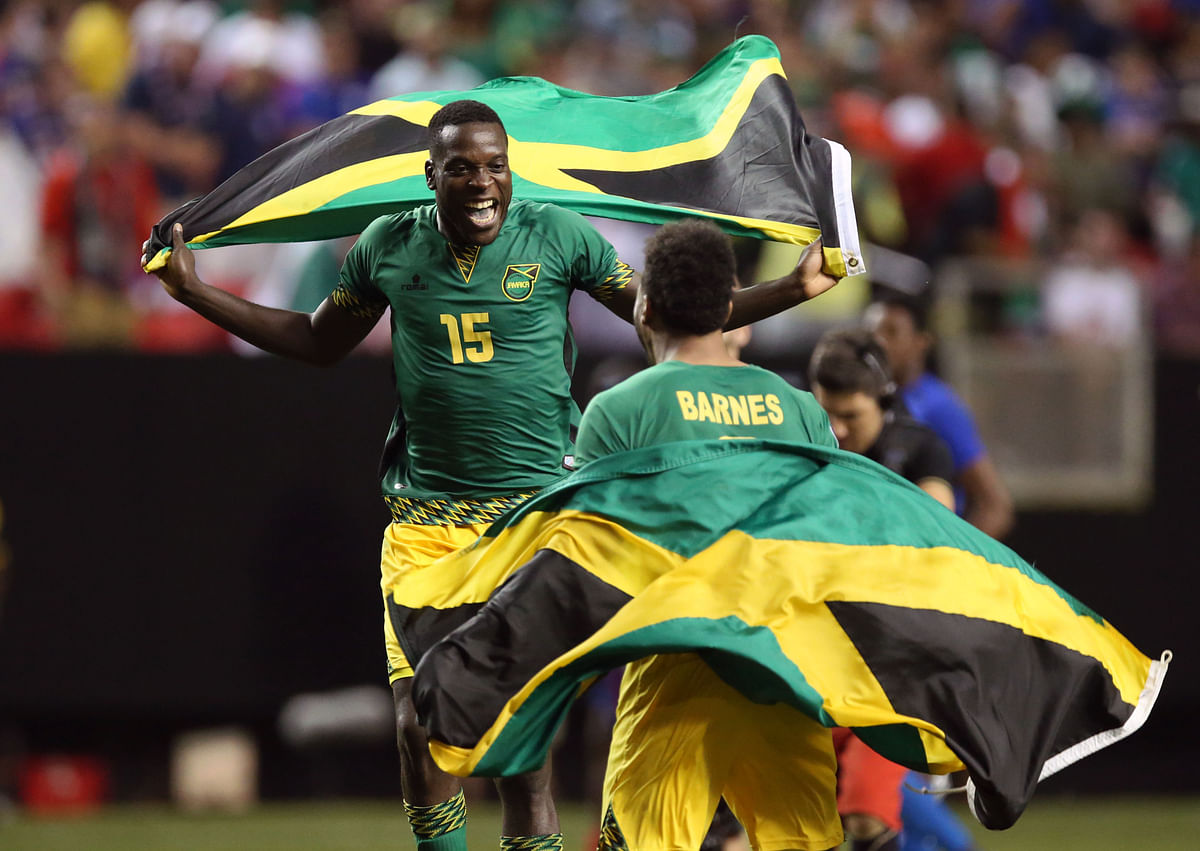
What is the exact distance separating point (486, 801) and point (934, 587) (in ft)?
22.3

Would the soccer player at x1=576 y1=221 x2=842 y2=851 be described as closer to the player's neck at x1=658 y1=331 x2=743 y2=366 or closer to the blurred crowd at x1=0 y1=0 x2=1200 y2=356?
the player's neck at x1=658 y1=331 x2=743 y2=366

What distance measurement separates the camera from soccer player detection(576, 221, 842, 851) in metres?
4.75

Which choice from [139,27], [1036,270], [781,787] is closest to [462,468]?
[781,787]

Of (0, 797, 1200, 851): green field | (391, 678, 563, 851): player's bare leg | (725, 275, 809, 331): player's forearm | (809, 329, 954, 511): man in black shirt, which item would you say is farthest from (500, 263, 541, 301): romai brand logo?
(0, 797, 1200, 851): green field

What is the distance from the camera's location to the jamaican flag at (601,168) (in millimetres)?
5996

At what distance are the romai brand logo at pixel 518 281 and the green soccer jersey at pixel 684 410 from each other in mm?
789

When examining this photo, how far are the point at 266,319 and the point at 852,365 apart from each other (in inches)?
82.1

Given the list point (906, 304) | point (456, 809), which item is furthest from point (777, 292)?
point (906, 304)

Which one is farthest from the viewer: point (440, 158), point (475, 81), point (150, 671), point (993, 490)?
point (475, 81)

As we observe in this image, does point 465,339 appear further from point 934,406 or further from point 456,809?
point 934,406

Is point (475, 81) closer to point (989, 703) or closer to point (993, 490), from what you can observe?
point (993, 490)

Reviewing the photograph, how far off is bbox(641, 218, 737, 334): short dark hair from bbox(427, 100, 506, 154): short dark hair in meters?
0.81

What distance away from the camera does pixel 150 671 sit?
34.9 ft

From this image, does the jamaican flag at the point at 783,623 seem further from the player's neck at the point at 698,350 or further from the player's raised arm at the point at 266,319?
the player's raised arm at the point at 266,319
